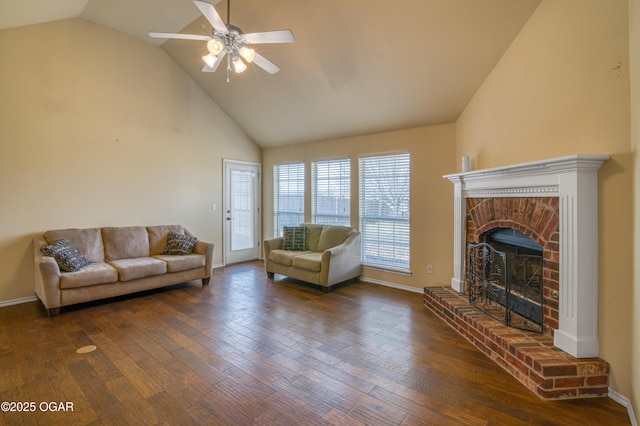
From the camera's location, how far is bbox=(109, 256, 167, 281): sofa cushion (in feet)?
13.1

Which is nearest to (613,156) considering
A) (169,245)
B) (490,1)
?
(490,1)

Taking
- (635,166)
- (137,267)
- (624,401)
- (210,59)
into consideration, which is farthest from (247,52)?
(624,401)

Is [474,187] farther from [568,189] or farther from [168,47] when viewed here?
[168,47]

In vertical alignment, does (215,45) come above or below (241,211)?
above

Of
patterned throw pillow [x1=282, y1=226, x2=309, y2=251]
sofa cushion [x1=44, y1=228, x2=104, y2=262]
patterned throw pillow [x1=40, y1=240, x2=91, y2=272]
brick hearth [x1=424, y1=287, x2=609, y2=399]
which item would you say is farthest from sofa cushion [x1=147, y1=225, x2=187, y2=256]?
brick hearth [x1=424, y1=287, x2=609, y2=399]

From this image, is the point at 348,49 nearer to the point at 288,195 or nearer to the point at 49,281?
the point at 288,195

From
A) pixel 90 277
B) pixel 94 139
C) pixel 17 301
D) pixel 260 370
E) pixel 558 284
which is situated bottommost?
pixel 260 370

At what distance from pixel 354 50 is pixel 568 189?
8.62 feet

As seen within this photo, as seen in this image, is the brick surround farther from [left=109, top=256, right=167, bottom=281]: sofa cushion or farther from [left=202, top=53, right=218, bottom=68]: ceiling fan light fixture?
[left=109, top=256, right=167, bottom=281]: sofa cushion

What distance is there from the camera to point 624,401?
79.4 inches

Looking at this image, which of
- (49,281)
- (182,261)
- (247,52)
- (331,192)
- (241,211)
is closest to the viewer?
(247,52)

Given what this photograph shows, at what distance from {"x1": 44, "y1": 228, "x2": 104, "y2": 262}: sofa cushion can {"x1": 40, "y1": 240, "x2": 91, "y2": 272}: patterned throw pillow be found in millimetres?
191

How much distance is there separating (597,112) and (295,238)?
13.6 ft

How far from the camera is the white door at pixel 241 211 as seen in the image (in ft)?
20.1
